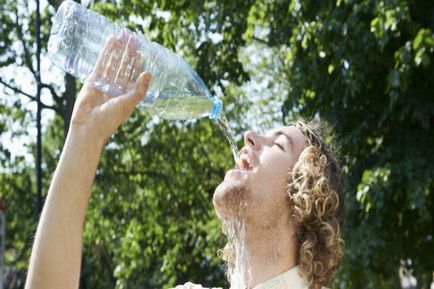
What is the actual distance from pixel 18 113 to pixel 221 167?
11.2 feet

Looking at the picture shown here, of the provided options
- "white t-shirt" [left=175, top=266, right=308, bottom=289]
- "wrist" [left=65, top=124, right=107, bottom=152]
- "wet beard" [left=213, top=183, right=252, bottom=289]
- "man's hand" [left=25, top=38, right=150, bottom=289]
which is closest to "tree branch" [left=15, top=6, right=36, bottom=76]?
"wet beard" [left=213, top=183, right=252, bottom=289]

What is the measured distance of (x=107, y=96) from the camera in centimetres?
255

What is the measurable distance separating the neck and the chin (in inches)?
2.2

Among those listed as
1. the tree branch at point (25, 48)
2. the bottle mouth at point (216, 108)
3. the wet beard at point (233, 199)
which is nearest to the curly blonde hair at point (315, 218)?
the wet beard at point (233, 199)

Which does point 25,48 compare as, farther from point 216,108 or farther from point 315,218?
point 315,218

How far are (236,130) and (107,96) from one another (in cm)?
1235

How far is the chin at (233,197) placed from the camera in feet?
10.1

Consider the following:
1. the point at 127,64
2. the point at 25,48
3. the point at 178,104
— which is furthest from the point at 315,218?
the point at 25,48

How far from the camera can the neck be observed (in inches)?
119

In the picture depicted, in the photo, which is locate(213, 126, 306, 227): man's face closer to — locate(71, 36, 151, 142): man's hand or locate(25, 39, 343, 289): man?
locate(25, 39, 343, 289): man

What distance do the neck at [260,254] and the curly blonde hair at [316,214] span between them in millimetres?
49

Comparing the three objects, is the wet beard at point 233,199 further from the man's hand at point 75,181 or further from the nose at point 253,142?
the man's hand at point 75,181

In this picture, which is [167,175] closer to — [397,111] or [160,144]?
[160,144]

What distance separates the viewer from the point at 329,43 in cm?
891
